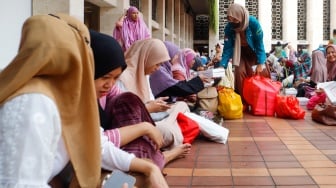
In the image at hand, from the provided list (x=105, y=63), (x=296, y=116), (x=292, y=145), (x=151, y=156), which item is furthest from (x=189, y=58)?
(x=105, y=63)

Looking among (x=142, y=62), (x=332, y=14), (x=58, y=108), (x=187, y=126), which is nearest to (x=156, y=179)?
(x=58, y=108)

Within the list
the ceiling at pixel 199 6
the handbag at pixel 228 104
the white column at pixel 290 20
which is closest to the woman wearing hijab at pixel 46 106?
the handbag at pixel 228 104

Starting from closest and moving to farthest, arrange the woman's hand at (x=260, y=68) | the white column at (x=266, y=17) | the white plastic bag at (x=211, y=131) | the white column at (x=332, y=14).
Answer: the white plastic bag at (x=211, y=131) → the woman's hand at (x=260, y=68) → the white column at (x=266, y=17) → the white column at (x=332, y=14)

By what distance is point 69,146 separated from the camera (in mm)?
1281

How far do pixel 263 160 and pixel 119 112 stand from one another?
Answer: 1.57 metres

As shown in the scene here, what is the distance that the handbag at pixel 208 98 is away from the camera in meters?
5.27

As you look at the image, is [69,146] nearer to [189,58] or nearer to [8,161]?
[8,161]

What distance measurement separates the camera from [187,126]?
12.8 ft

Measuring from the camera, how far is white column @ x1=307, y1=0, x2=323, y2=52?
2600 cm

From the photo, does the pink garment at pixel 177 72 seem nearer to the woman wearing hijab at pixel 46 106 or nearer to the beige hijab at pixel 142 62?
the beige hijab at pixel 142 62

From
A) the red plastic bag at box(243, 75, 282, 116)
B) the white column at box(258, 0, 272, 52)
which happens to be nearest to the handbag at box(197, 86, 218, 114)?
the red plastic bag at box(243, 75, 282, 116)

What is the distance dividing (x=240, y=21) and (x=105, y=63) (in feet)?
14.3

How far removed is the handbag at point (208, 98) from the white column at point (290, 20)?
2182 cm

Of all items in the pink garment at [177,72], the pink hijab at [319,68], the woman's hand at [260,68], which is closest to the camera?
the pink garment at [177,72]
